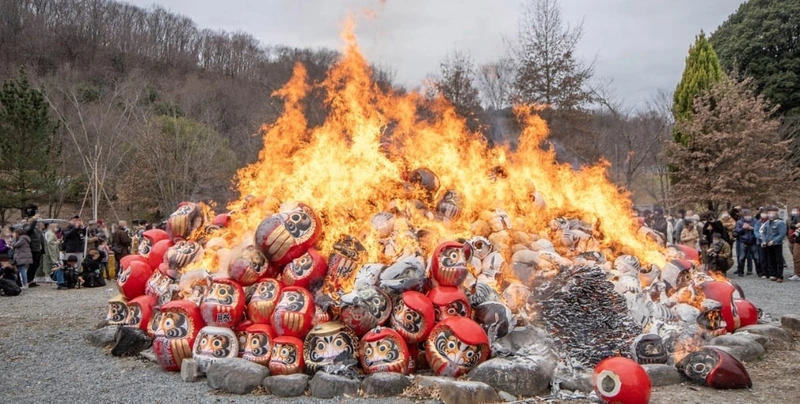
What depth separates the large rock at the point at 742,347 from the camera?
7336 millimetres

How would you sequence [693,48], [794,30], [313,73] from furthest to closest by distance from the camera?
[794,30] < [693,48] < [313,73]

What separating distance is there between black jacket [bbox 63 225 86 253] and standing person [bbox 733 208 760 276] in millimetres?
17149

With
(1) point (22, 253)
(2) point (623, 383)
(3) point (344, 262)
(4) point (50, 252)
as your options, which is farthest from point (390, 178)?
(4) point (50, 252)

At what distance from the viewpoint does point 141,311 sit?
28.5 ft

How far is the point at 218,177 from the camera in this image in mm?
26281

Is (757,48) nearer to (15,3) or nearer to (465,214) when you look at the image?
(465,214)

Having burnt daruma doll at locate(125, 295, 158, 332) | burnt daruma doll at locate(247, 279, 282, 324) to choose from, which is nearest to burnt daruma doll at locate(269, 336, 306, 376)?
burnt daruma doll at locate(247, 279, 282, 324)

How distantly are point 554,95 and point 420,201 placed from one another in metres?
14.4

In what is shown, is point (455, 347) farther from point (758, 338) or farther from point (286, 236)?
point (758, 338)

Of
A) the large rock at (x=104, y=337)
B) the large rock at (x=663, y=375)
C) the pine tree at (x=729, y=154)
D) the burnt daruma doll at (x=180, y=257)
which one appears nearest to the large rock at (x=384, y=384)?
the large rock at (x=663, y=375)

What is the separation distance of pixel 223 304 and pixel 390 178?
135 inches

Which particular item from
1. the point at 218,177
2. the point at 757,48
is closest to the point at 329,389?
the point at 218,177

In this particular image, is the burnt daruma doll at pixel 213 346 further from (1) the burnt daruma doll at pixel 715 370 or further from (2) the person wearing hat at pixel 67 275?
(2) the person wearing hat at pixel 67 275

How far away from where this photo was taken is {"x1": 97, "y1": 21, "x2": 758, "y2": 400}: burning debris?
6.85 m
